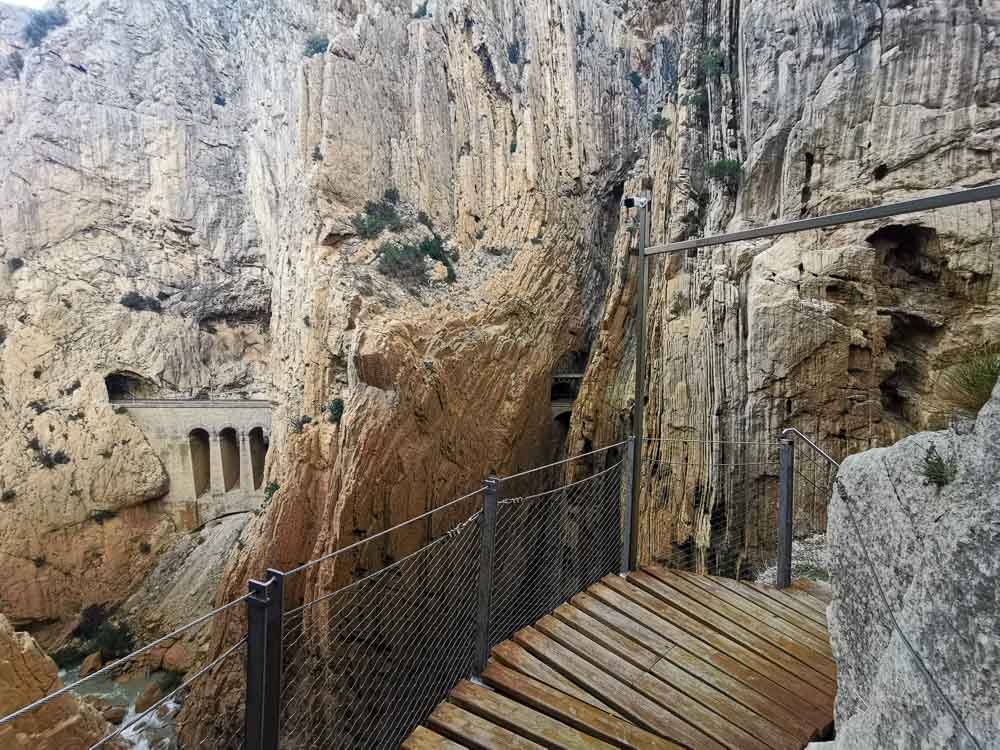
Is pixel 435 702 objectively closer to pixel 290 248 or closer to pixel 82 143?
pixel 290 248

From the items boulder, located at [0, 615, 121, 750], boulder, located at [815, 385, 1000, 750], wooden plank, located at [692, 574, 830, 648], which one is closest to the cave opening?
wooden plank, located at [692, 574, 830, 648]

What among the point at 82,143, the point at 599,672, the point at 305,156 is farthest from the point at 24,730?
the point at 82,143

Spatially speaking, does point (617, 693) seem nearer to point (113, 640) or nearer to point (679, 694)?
point (679, 694)

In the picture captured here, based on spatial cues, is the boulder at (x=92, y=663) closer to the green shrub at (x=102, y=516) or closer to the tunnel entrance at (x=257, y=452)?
the green shrub at (x=102, y=516)

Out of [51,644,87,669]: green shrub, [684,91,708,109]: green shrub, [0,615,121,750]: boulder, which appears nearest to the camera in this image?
[0,615,121,750]: boulder

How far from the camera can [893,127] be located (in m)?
7.50

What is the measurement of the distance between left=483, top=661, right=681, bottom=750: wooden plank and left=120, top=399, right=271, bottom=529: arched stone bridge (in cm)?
1868

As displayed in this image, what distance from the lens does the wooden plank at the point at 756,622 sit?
3.10 metres

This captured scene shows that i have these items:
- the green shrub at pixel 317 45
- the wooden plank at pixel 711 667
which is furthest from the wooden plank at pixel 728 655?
the green shrub at pixel 317 45

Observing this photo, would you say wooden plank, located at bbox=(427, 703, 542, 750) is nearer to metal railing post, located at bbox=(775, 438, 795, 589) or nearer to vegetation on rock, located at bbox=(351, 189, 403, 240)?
metal railing post, located at bbox=(775, 438, 795, 589)

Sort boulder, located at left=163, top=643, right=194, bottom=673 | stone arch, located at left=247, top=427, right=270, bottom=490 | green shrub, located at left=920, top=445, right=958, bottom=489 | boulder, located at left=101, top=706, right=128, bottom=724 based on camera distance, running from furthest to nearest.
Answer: stone arch, located at left=247, top=427, right=270, bottom=490 < boulder, located at left=163, top=643, right=194, bottom=673 < boulder, located at left=101, top=706, right=128, bottom=724 < green shrub, located at left=920, top=445, right=958, bottom=489

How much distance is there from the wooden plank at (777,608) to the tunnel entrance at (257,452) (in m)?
19.1

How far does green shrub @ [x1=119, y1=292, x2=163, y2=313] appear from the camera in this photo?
21.0 meters

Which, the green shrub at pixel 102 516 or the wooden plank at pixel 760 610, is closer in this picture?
the wooden plank at pixel 760 610
